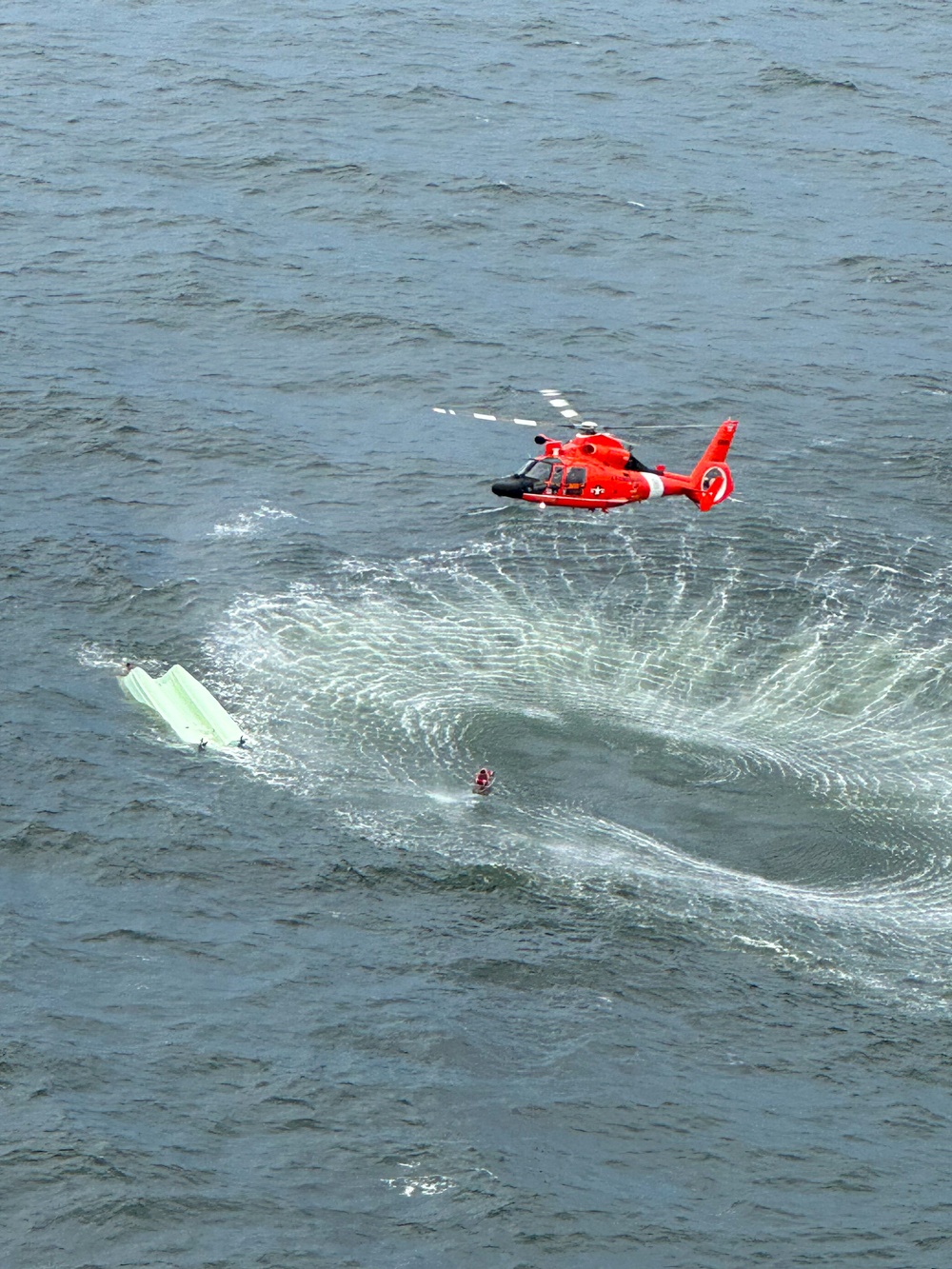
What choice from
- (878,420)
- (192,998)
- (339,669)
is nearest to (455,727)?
(339,669)

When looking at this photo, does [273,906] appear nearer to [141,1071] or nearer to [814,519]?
[141,1071]

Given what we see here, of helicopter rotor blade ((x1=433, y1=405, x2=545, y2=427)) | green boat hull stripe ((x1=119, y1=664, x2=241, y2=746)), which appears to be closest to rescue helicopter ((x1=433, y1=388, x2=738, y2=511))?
helicopter rotor blade ((x1=433, y1=405, x2=545, y2=427))

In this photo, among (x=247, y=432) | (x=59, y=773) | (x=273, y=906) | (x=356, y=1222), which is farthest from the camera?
(x=247, y=432)

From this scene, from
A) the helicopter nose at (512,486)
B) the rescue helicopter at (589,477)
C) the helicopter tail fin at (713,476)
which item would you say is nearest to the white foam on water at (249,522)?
the rescue helicopter at (589,477)

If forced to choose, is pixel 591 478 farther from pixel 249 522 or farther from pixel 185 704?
pixel 249 522

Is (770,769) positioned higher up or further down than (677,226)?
further down

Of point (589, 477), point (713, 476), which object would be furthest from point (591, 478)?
point (713, 476)

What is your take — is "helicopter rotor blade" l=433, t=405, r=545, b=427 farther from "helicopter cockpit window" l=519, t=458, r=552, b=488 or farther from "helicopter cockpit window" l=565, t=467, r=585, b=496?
"helicopter cockpit window" l=565, t=467, r=585, b=496

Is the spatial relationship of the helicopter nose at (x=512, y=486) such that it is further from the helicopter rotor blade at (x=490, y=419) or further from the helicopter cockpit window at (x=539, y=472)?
the helicopter rotor blade at (x=490, y=419)

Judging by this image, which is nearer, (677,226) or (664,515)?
(664,515)
